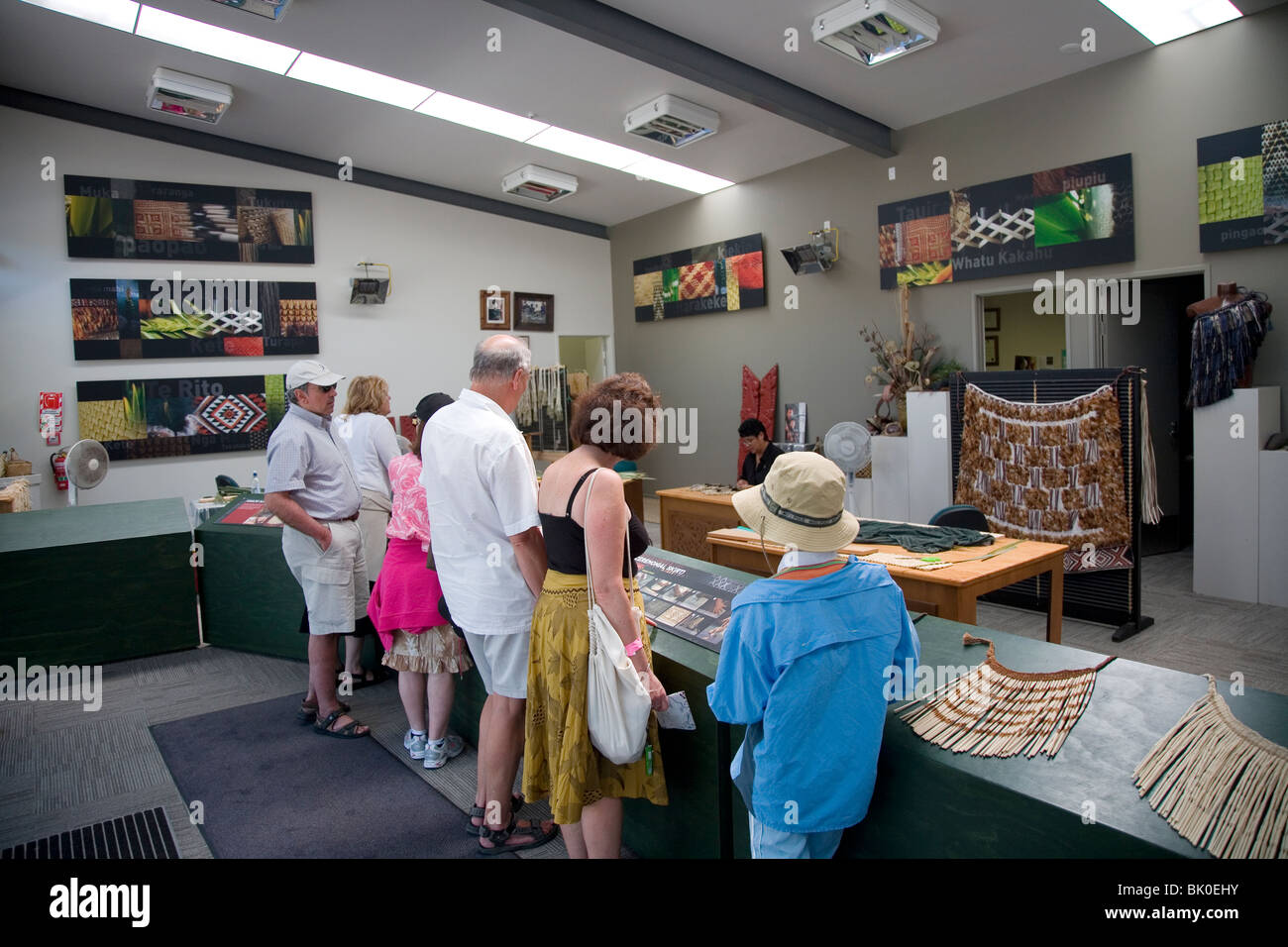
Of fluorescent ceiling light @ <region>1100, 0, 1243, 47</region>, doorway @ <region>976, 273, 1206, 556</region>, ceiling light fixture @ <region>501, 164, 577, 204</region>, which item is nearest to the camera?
fluorescent ceiling light @ <region>1100, 0, 1243, 47</region>

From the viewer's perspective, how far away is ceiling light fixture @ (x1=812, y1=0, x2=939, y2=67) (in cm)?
538

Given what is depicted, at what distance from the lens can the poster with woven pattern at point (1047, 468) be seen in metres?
5.02

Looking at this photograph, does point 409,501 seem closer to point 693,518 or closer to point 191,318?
point 693,518

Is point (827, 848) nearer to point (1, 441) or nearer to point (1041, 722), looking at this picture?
point (1041, 722)

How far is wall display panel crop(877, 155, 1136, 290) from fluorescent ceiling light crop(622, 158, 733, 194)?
2479 mm

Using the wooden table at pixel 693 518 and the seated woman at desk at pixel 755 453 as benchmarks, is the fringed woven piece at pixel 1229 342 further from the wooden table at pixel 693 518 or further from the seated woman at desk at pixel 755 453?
the wooden table at pixel 693 518

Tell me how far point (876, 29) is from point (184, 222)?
7.24m

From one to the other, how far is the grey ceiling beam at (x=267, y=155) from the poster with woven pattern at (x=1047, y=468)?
719cm

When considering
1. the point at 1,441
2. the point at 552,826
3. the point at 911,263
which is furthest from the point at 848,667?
the point at 1,441

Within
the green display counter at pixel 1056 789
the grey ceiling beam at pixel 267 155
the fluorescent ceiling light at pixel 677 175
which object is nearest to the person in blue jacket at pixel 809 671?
the green display counter at pixel 1056 789

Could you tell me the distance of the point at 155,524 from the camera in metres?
5.35

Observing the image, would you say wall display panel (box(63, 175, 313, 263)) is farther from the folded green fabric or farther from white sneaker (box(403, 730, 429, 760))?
the folded green fabric

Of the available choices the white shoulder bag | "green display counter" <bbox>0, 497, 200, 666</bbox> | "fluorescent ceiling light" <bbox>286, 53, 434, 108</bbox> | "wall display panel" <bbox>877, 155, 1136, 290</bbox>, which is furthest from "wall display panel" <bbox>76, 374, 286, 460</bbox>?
the white shoulder bag

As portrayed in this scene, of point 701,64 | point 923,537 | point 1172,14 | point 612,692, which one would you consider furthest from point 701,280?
point 612,692
